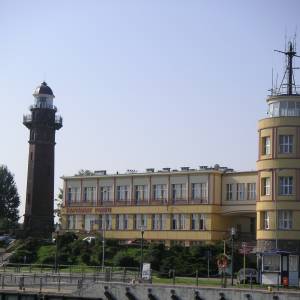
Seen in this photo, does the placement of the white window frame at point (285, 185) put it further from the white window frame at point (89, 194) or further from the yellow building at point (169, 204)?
the white window frame at point (89, 194)

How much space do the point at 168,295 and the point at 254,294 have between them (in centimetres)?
607

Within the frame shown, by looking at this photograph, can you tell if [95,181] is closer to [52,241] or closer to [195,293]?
[52,241]

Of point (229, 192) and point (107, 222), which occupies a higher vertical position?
point (229, 192)

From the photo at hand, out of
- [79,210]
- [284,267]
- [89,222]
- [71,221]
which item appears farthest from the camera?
[71,221]

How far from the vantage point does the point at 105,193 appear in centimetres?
10212

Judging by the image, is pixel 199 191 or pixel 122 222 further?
pixel 122 222

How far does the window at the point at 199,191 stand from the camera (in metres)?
93.2

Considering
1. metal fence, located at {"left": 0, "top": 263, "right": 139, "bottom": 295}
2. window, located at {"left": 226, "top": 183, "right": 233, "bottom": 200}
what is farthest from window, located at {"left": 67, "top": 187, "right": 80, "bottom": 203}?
metal fence, located at {"left": 0, "top": 263, "right": 139, "bottom": 295}

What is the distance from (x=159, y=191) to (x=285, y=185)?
23.4 m

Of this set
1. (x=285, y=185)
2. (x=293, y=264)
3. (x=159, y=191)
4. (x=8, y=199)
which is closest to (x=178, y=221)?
(x=159, y=191)

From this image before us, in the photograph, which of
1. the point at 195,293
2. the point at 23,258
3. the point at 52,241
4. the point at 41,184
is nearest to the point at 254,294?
the point at 195,293

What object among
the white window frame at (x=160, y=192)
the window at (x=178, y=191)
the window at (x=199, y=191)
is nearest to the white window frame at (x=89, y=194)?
the white window frame at (x=160, y=192)

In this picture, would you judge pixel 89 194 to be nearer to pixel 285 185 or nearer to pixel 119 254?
pixel 119 254

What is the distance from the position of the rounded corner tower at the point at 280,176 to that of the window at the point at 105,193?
2776cm
